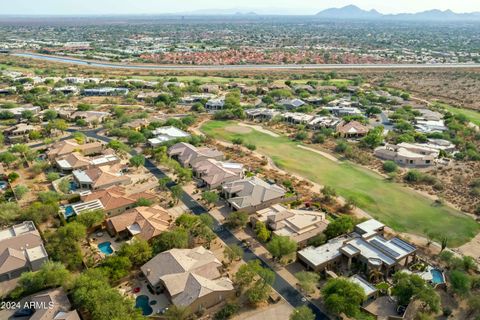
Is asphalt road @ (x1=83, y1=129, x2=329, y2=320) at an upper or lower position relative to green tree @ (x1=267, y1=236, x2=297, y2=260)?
lower

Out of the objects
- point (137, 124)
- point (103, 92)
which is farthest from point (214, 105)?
point (103, 92)

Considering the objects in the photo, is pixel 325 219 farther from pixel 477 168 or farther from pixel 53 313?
pixel 477 168

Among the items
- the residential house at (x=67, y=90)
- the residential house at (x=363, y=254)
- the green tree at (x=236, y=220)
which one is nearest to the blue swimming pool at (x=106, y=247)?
the green tree at (x=236, y=220)

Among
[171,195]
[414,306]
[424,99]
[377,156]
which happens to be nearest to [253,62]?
[424,99]

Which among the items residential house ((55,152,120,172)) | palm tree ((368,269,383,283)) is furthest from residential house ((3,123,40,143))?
palm tree ((368,269,383,283))

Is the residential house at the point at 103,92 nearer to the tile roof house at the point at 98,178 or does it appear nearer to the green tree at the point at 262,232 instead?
the tile roof house at the point at 98,178

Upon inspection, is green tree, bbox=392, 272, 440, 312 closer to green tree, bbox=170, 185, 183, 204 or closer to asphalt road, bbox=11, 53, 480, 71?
green tree, bbox=170, 185, 183, 204
